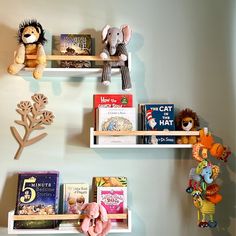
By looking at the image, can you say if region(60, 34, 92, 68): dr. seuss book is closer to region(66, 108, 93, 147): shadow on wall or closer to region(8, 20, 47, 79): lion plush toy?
region(8, 20, 47, 79): lion plush toy

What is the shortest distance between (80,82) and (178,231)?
0.84m

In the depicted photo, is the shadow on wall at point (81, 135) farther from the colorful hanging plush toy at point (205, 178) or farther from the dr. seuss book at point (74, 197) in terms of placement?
the colorful hanging plush toy at point (205, 178)

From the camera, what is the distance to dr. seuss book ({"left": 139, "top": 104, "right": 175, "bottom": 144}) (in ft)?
5.17

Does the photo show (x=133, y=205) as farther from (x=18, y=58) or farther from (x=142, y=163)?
(x=18, y=58)

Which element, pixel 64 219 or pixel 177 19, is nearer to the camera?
pixel 64 219

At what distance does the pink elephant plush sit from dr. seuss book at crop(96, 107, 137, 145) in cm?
29

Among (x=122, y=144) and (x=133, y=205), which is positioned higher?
(x=122, y=144)

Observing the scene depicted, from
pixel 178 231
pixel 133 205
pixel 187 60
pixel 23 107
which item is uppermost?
pixel 187 60

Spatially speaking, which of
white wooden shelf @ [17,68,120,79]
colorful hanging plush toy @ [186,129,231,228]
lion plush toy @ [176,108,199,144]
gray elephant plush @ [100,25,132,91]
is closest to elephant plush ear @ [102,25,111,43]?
gray elephant plush @ [100,25,132,91]

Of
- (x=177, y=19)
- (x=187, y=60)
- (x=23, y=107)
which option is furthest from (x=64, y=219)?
(x=177, y=19)

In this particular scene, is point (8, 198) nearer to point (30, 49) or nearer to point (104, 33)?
point (30, 49)

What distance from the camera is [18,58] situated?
1486 millimetres

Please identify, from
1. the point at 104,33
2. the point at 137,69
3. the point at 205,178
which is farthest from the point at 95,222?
the point at 104,33

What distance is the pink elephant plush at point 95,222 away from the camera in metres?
1.46
